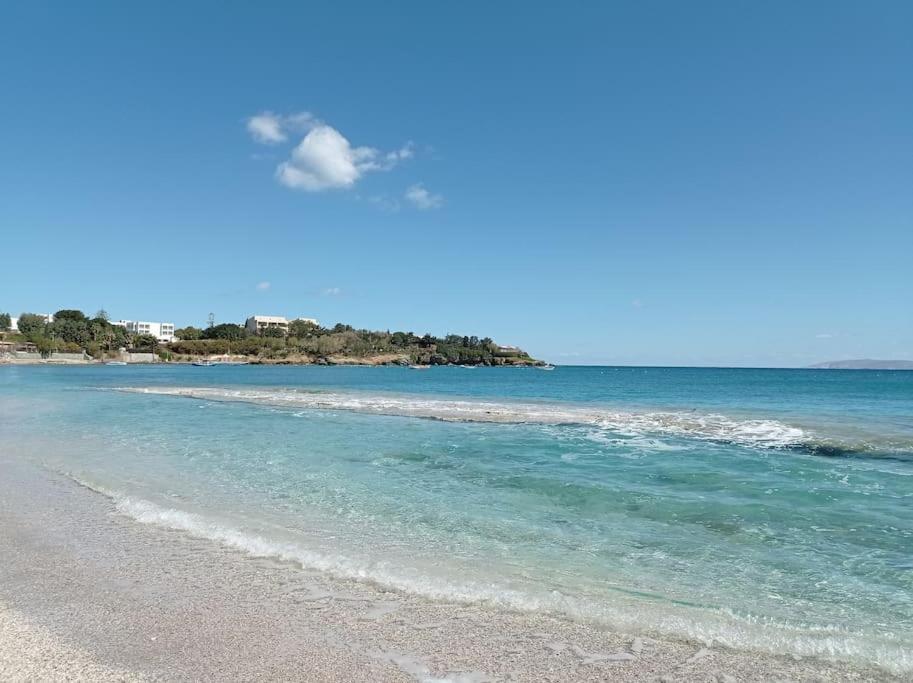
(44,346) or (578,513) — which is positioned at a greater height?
(44,346)

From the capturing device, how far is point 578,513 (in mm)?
9312

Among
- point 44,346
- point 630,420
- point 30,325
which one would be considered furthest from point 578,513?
point 30,325

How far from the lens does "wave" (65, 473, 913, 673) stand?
486cm

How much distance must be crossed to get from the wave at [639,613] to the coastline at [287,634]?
0.58 feet

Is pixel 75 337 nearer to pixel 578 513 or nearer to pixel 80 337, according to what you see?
pixel 80 337

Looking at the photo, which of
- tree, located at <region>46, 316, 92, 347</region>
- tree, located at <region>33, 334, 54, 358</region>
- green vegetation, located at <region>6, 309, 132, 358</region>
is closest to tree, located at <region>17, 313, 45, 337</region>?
green vegetation, located at <region>6, 309, 132, 358</region>

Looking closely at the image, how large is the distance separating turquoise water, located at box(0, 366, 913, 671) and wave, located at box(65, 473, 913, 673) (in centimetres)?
2

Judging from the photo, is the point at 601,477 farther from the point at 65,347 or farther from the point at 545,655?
the point at 65,347

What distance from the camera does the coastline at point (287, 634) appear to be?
14.1 ft

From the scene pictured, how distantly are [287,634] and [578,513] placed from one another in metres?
5.74

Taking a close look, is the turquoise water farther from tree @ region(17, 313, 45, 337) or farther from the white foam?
tree @ region(17, 313, 45, 337)

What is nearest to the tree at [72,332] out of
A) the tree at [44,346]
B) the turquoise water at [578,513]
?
the tree at [44,346]

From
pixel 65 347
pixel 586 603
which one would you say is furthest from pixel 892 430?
pixel 65 347

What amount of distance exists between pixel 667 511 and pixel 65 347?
621ft
